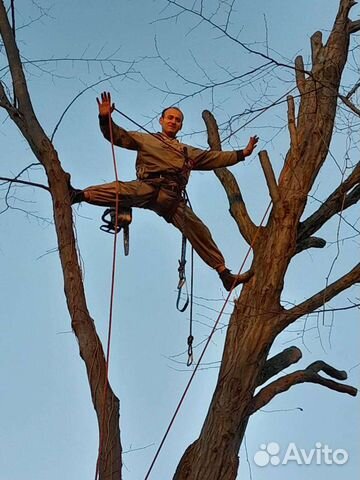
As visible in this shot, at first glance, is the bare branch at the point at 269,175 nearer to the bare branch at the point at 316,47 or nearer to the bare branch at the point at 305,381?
the bare branch at the point at 316,47

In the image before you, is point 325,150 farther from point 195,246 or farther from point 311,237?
point 195,246

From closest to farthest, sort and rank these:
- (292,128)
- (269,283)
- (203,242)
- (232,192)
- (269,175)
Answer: (269,283)
(203,242)
(269,175)
(292,128)
(232,192)

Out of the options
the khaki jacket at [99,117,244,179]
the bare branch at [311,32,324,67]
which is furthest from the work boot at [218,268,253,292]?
the bare branch at [311,32,324,67]

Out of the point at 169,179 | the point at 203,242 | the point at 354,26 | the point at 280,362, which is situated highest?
the point at 354,26

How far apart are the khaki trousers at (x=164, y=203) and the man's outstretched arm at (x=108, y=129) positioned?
214 mm

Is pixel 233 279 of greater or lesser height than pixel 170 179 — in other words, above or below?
below

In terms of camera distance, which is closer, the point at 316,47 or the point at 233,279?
the point at 233,279

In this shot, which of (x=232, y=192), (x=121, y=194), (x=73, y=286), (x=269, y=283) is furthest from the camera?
(x=232, y=192)

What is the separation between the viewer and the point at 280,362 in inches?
204

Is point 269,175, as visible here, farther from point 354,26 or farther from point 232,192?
point 354,26

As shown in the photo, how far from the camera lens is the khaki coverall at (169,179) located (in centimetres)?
514

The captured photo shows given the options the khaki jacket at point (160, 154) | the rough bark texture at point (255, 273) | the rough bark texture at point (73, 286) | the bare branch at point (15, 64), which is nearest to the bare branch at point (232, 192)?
the rough bark texture at point (255, 273)

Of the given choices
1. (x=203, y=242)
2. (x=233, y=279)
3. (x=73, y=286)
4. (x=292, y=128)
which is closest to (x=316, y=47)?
(x=292, y=128)

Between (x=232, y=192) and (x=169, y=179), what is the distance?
0.84 metres
